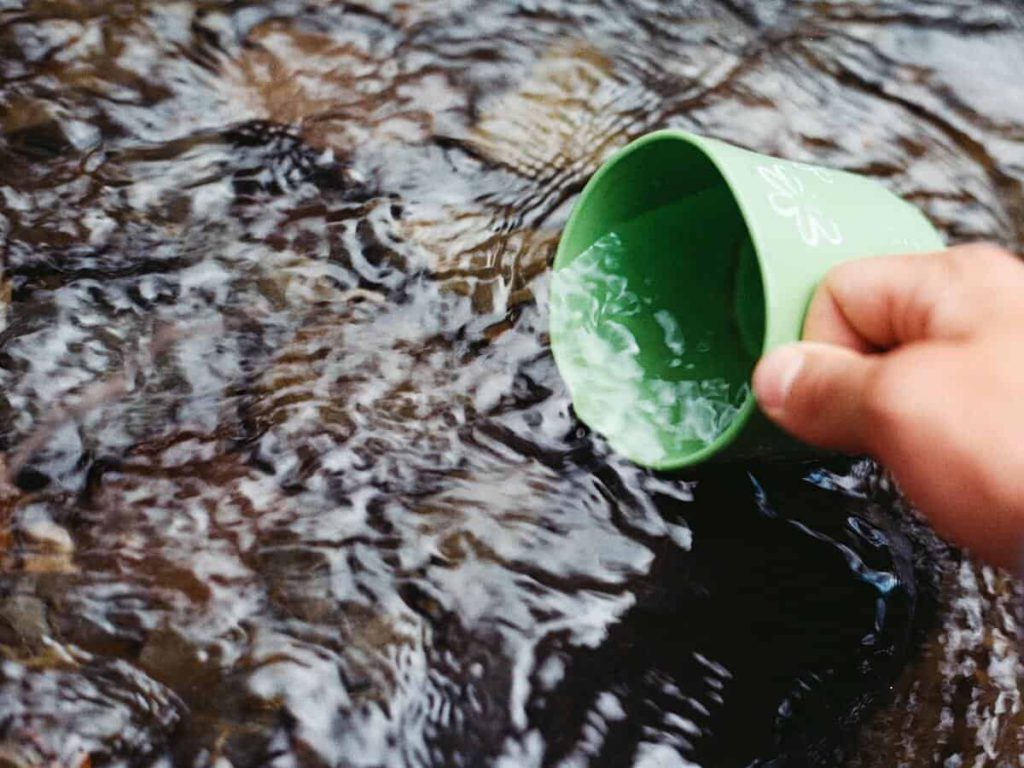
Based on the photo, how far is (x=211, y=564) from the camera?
166cm

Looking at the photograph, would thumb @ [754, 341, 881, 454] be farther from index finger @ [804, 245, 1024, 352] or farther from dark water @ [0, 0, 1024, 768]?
dark water @ [0, 0, 1024, 768]

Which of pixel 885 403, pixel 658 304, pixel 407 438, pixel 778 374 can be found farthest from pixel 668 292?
pixel 885 403

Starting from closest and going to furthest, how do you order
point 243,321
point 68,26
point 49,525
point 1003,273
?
point 1003,273
point 49,525
point 243,321
point 68,26

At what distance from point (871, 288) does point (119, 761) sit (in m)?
1.18

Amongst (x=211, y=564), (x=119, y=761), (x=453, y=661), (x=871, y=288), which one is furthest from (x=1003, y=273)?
(x=119, y=761)

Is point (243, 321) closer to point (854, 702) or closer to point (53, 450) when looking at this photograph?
point (53, 450)

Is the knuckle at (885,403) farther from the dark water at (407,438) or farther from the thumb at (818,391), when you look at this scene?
the dark water at (407,438)

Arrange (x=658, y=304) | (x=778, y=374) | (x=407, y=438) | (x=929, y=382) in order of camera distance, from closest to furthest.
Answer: (x=929, y=382)
(x=778, y=374)
(x=407, y=438)
(x=658, y=304)

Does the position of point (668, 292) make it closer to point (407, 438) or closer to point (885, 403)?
point (407, 438)

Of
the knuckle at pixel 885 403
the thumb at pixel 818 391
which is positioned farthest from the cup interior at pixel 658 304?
the knuckle at pixel 885 403

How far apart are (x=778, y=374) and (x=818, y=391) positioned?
A: 0.05 m

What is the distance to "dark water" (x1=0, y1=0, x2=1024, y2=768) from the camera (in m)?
1.54

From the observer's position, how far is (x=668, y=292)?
2.03 meters

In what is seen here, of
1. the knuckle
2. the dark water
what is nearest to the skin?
the knuckle
